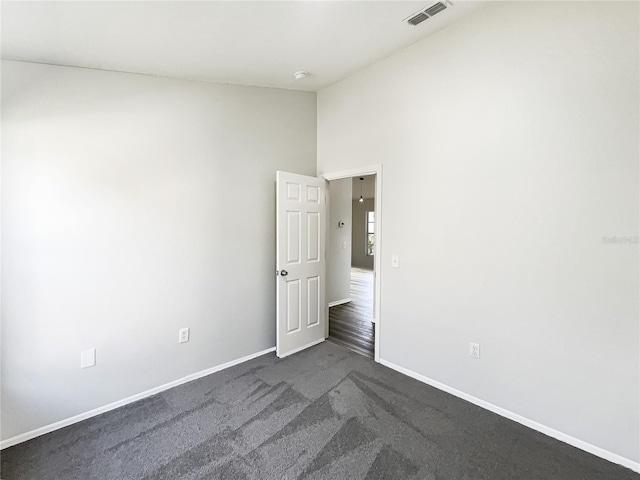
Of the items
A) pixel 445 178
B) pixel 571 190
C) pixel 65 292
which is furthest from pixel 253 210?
pixel 571 190

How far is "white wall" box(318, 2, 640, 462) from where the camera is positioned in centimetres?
175

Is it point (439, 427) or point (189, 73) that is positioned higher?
point (189, 73)

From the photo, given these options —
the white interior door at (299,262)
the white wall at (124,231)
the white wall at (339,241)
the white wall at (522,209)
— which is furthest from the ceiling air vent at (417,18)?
the white wall at (339,241)

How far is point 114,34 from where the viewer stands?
186 centimetres

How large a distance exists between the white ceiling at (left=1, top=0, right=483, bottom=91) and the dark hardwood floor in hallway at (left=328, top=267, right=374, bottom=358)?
302 cm

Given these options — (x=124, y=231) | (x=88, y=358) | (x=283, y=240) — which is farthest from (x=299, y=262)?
(x=88, y=358)

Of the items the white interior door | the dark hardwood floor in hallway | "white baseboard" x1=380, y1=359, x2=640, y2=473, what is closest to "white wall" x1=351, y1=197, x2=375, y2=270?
the dark hardwood floor in hallway

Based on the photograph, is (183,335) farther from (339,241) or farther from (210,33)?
(339,241)

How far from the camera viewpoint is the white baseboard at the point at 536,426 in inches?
69.4

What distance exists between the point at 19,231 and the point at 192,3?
5.99 ft

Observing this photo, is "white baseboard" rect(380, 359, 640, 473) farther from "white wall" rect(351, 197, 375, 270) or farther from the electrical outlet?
"white wall" rect(351, 197, 375, 270)

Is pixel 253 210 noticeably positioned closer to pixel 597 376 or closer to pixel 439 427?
pixel 439 427

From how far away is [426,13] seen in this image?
6.96 ft

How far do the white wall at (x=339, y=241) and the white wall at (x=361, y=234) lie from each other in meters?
4.57
